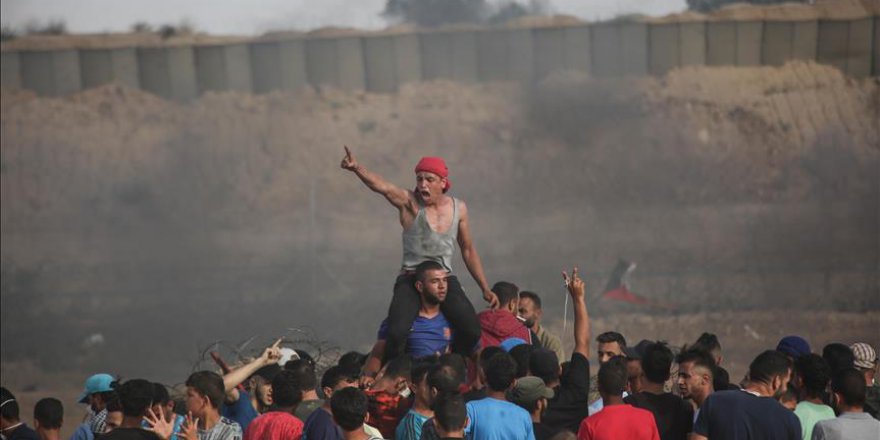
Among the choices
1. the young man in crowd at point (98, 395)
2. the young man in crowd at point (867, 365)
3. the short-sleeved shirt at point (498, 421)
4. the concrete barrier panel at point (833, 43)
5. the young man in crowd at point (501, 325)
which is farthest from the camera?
the concrete barrier panel at point (833, 43)

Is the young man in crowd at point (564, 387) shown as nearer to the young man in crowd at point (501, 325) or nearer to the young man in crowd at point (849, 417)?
the young man in crowd at point (849, 417)

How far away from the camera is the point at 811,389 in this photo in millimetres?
8531

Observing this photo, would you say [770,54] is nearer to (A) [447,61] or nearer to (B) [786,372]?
(A) [447,61]

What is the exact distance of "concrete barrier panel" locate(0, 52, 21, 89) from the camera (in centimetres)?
3061

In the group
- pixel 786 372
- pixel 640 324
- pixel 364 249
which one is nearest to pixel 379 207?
pixel 364 249

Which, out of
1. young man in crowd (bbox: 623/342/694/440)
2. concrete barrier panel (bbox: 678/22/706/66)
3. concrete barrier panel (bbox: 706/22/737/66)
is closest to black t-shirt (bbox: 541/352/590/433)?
young man in crowd (bbox: 623/342/694/440)

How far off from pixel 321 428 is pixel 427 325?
2618mm

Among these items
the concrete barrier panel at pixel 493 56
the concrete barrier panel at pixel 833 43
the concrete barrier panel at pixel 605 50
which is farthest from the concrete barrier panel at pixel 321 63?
the concrete barrier panel at pixel 833 43

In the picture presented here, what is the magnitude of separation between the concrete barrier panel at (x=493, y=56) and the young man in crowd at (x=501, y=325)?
18.9 metres

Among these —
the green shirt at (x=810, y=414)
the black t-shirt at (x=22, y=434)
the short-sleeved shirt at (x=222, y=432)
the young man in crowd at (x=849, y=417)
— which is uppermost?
the young man in crowd at (x=849, y=417)

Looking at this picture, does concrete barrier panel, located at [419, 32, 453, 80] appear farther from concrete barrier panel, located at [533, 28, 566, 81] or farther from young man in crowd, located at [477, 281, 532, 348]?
young man in crowd, located at [477, 281, 532, 348]

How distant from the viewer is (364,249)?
28.5 meters

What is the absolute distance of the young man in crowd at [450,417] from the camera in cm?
738

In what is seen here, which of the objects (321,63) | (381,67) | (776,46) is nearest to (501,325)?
(381,67)
